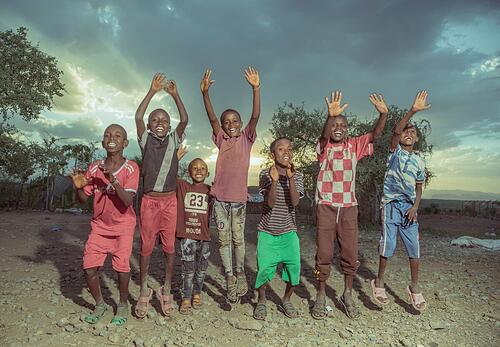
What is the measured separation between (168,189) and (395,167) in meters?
2.84

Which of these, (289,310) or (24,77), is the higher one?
(24,77)

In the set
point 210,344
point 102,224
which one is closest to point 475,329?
point 210,344

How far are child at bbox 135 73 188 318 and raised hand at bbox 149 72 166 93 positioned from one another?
5.7 inches

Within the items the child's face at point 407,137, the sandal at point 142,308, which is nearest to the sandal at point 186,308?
the sandal at point 142,308

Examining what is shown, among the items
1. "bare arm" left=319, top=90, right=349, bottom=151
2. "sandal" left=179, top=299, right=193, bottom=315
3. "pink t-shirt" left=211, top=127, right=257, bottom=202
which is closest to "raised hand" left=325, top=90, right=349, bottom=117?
"bare arm" left=319, top=90, right=349, bottom=151

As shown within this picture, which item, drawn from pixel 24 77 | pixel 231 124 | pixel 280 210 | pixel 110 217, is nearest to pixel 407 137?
pixel 280 210

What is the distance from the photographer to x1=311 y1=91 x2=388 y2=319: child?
4617mm

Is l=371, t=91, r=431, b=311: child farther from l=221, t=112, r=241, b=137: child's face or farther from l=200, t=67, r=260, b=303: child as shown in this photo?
l=221, t=112, r=241, b=137: child's face

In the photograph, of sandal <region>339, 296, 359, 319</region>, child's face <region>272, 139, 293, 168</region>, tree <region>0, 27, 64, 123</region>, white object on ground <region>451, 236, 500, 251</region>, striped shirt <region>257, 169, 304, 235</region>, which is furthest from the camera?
tree <region>0, 27, 64, 123</region>

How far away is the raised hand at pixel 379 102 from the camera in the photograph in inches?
182

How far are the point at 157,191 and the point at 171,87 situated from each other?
129 centimetres

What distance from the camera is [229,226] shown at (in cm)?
475

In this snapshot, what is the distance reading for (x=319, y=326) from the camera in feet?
14.3

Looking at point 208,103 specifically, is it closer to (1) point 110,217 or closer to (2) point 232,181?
(2) point 232,181
